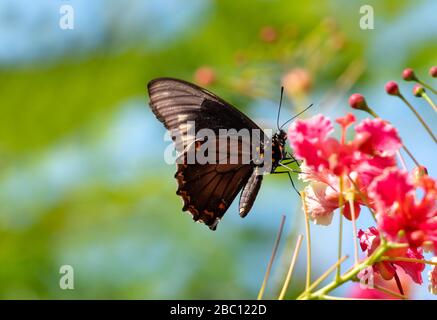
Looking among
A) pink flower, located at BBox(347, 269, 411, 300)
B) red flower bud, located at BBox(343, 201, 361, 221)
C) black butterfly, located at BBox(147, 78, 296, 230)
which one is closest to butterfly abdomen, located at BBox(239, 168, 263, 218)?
black butterfly, located at BBox(147, 78, 296, 230)

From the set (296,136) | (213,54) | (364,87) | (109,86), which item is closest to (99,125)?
(109,86)

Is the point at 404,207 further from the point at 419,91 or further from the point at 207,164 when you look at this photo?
the point at 207,164

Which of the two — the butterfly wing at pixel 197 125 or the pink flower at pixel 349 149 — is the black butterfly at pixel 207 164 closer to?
the butterfly wing at pixel 197 125

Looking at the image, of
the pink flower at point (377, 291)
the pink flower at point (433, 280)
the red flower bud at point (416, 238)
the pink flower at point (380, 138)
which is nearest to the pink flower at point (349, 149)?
the pink flower at point (380, 138)

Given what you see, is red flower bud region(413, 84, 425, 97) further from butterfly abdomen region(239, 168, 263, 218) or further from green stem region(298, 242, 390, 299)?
butterfly abdomen region(239, 168, 263, 218)

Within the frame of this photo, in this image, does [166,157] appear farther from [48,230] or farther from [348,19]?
[348,19]

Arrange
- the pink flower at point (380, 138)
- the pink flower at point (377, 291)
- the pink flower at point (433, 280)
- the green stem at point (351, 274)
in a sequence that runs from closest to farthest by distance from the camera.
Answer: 1. the green stem at point (351, 274)
2. the pink flower at point (380, 138)
3. the pink flower at point (433, 280)
4. the pink flower at point (377, 291)

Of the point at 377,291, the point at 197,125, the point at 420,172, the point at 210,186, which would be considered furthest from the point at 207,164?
the point at 420,172
